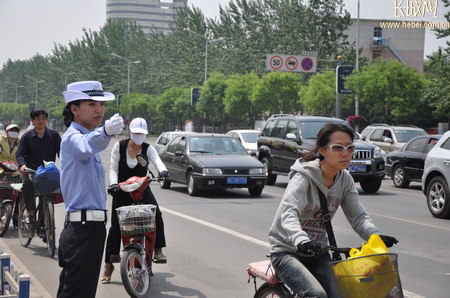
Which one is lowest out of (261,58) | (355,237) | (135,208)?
(355,237)

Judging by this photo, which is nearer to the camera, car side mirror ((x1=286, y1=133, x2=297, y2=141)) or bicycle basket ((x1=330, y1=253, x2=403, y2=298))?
bicycle basket ((x1=330, y1=253, x2=403, y2=298))

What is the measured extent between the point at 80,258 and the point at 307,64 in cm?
3703

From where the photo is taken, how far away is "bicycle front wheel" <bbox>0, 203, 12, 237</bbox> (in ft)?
30.6

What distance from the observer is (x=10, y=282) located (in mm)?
4719

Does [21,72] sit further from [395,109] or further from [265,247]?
[265,247]

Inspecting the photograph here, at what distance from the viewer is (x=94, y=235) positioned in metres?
4.03

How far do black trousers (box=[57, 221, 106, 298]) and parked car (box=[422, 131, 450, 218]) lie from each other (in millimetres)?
8664

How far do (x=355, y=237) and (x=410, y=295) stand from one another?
335 centimetres

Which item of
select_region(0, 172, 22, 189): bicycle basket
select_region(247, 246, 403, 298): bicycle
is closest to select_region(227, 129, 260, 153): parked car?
select_region(0, 172, 22, 189): bicycle basket

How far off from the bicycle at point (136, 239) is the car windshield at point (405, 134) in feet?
A: 62.8

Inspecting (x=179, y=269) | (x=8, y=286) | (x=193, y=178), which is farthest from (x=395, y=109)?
(x=8, y=286)

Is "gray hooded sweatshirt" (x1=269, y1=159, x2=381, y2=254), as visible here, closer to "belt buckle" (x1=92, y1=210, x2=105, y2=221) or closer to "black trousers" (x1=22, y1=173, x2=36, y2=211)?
"belt buckle" (x1=92, y1=210, x2=105, y2=221)

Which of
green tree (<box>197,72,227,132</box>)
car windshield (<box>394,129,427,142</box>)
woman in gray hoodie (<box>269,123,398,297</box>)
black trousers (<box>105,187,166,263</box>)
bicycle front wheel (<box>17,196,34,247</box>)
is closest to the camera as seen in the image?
woman in gray hoodie (<box>269,123,398,297</box>)

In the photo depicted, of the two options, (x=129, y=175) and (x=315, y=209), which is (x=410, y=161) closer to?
(x=129, y=175)
